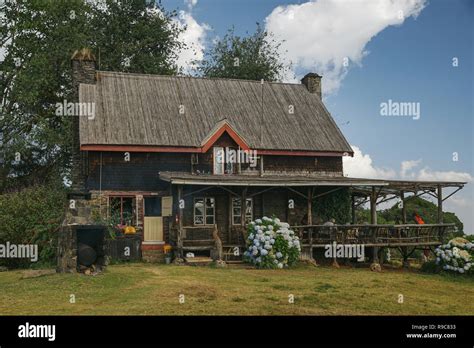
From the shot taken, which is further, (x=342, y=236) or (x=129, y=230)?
(x=342, y=236)

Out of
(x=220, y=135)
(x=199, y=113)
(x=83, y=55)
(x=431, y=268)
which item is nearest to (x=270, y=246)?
(x=220, y=135)

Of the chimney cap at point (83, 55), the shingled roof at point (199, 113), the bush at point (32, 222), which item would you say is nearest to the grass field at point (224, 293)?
the bush at point (32, 222)

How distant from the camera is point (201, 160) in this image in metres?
27.2

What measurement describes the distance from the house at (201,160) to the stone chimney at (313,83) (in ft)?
6.15

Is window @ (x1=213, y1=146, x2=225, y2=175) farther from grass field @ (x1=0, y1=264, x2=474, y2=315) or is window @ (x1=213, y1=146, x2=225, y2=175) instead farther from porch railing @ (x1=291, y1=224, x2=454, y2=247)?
grass field @ (x1=0, y1=264, x2=474, y2=315)

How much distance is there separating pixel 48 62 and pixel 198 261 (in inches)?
751

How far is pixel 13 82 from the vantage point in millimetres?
37156

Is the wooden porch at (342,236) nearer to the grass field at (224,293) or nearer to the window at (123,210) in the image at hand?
the window at (123,210)

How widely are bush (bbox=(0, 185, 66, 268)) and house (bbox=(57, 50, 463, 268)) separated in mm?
1772

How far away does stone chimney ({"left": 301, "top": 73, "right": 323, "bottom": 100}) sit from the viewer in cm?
3384

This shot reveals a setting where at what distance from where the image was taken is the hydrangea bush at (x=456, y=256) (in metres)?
22.7

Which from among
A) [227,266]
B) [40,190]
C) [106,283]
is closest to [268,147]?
[227,266]

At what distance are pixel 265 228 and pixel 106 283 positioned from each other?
8.02 m

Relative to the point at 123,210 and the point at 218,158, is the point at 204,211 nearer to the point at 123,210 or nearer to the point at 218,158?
the point at 218,158
